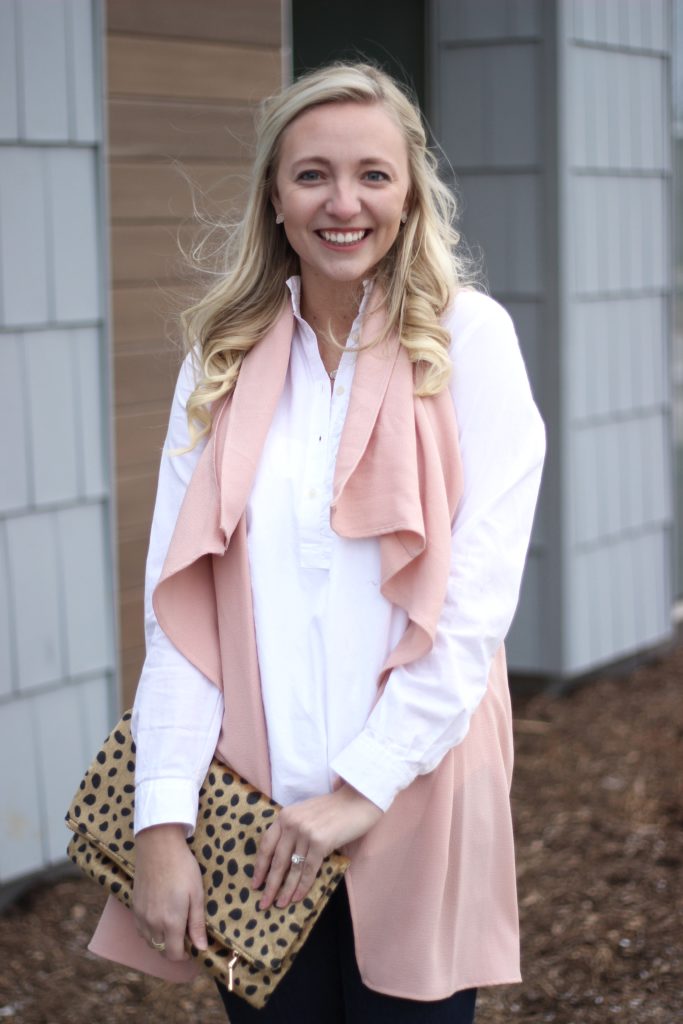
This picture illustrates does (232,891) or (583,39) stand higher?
(583,39)

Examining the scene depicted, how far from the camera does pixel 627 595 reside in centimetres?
578

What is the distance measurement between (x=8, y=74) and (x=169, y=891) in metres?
2.31

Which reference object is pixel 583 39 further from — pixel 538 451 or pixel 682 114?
pixel 538 451

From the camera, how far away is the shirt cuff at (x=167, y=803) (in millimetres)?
1861

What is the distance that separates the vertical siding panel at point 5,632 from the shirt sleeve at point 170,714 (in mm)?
1621

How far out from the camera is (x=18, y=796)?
144 inches

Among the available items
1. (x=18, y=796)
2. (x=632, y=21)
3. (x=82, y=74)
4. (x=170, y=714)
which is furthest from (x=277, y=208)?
(x=632, y=21)

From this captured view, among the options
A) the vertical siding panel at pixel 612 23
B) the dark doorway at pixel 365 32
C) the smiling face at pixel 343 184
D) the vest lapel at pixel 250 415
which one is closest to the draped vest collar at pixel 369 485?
the vest lapel at pixel 250 415

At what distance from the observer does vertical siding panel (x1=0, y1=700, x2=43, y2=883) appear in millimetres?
3623

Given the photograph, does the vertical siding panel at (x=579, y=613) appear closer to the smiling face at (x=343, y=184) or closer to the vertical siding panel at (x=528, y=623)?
the vertical siding panel at (x=528, y=623)

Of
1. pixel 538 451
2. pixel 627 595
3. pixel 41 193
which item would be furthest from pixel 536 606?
pixel 538 451

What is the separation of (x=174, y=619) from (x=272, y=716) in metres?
0.20

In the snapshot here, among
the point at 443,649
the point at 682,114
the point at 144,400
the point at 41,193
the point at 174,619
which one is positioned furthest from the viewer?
the point at 682,114

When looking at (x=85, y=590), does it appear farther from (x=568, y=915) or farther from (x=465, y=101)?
(x=465, y=101)
